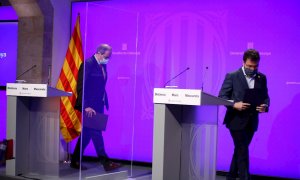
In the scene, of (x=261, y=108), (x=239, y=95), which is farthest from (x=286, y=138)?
(x=239, y=95)

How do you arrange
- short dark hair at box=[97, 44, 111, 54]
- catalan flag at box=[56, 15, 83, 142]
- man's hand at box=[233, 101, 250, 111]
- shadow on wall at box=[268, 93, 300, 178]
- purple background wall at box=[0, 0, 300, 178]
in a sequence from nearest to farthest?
man's hand at box=[233, 101, 250, 111] < short dark hair at box=[97, 44, 111, 54] < purple background wall at box=[0, 0, 300, 178] < shadow on wall at box=[268, 93, 300, 178] < catalan flag at box=[56, 15, 83, 142]

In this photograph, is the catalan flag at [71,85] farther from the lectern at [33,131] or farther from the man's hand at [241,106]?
the man's hand at [241,106]

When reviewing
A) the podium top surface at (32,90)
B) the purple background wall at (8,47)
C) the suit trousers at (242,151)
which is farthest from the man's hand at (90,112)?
the purple background wall at (8,47)

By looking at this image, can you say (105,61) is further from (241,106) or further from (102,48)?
(241,106)

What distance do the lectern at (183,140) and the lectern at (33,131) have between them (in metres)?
1.66

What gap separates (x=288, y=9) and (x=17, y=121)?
376 cm

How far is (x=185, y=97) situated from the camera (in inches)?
162

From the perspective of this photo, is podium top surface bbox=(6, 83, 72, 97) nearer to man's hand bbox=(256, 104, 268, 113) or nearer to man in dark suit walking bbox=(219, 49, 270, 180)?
man in dark suit walking bbox=(219, 49, 270, 180)

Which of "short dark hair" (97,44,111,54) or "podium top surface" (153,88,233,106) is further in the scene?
"short dark hair" (97,44,111,54)

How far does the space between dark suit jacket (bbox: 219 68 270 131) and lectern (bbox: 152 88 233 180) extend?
1.75 ft

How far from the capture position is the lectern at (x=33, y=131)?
18.2ft

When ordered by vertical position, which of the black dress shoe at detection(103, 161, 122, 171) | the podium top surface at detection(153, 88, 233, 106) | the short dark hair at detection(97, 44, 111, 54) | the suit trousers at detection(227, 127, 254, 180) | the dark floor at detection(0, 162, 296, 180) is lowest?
the dark floor at detection(0, 162, 296, 180)

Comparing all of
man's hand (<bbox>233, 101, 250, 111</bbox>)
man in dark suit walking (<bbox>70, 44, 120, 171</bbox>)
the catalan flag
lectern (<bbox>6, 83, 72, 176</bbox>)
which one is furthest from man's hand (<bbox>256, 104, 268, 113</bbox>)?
the catalan flag

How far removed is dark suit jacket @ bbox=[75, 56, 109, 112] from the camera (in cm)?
496
